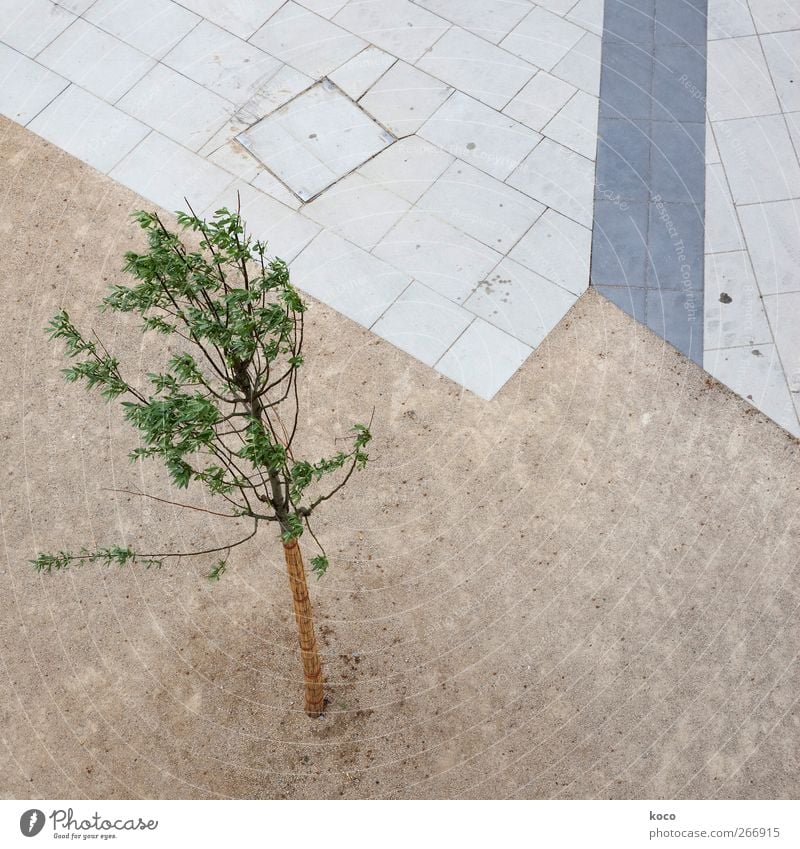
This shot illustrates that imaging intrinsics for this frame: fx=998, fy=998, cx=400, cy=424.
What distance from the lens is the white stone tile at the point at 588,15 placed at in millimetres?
17047

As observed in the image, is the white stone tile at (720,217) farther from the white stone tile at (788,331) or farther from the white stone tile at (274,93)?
the white stone tile at (274,93)

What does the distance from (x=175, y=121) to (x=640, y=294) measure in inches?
307

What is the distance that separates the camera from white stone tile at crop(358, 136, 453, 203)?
50.2 ft

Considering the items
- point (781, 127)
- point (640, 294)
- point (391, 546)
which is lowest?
point (391, 546)

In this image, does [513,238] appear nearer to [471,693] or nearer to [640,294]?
[640,294]

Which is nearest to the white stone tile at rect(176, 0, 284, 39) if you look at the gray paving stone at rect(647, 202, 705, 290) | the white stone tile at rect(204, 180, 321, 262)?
the white stone tile at rect(204, 180, 321, 262)

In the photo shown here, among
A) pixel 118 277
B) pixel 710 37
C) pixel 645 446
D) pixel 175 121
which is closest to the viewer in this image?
pixel 645 446

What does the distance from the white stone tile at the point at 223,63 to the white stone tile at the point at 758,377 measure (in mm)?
8425

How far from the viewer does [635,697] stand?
37.9 feet

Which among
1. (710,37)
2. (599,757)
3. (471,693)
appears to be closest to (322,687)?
(471,693)

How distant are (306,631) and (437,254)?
6.53 meters

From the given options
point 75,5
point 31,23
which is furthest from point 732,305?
point 31,23

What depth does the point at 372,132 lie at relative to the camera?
15812mm

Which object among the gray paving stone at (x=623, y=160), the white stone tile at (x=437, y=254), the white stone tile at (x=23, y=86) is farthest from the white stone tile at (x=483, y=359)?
the white stone tile at (x=23, y=86)
